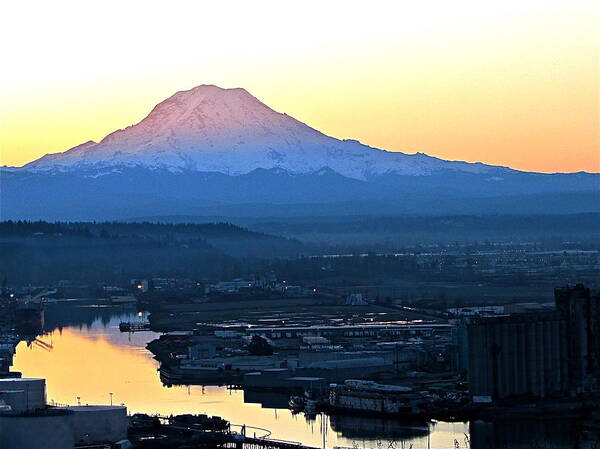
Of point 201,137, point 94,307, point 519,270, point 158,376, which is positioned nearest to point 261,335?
point 158,376

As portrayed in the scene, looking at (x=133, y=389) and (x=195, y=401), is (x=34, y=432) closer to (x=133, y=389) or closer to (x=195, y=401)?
(x=195, y=401)

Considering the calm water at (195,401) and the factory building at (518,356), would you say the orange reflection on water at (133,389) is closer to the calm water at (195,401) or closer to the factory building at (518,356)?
the calm water at (195,401)

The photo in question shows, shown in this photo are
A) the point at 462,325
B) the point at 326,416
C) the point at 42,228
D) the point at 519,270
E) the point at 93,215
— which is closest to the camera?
the point at 326,416

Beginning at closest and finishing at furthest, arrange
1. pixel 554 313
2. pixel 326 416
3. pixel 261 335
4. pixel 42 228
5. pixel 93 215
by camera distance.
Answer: pixel 326 416 → pixel 554 313 → pixel 261 335 → pixel 42 228 → pixel 93 215

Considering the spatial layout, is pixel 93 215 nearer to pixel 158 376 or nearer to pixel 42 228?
pixel 42 228

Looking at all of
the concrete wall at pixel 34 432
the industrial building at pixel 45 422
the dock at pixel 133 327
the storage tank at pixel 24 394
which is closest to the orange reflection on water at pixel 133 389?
the dock at pixel 133 327

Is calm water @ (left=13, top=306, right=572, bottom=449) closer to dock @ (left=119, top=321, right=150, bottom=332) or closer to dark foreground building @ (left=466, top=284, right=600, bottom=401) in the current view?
dock @ (left=119, top=321, right=150, bottom=332)

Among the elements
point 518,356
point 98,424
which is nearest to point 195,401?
point 518,356

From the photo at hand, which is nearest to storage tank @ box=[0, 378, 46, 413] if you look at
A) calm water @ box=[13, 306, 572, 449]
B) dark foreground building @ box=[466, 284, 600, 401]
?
calm water @ box=[13, 306, 572, 449]

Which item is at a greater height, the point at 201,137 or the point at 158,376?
the point at 201,137
